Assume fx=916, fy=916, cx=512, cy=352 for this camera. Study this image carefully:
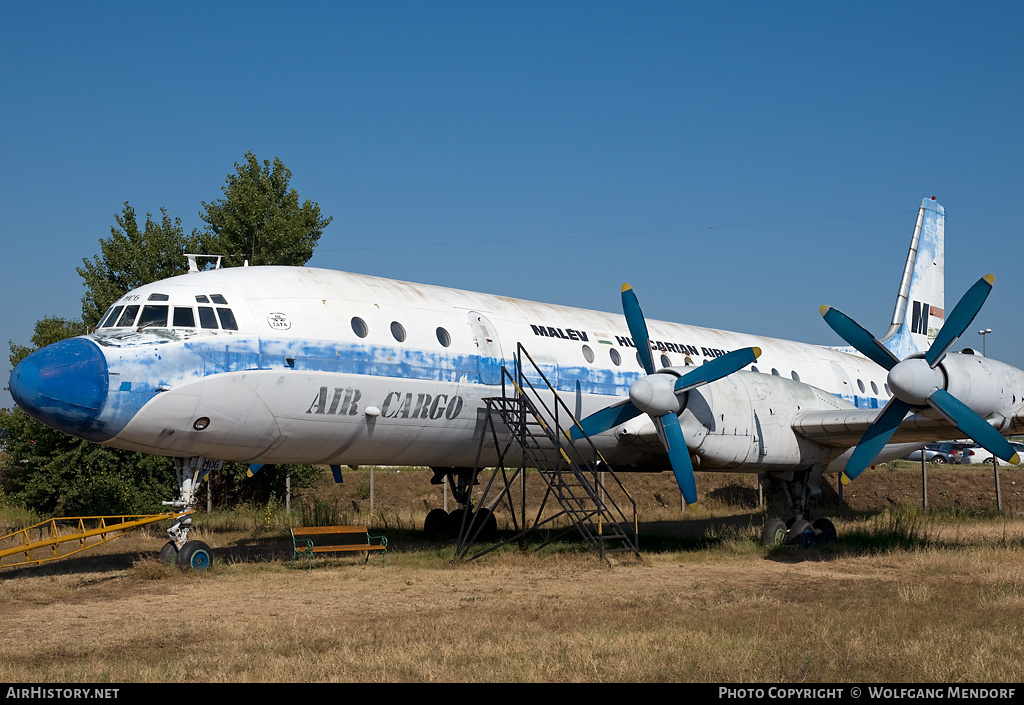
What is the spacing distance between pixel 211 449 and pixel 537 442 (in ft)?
20.5

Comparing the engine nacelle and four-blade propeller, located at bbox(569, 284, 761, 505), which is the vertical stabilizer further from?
four-blade propeller, located at bbox(569, 284, 761, 505)

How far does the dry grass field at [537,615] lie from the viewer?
8.45 meters

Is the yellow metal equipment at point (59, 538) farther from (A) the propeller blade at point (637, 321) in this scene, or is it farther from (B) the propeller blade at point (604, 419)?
(A) the propeller blade at point (637, 321)

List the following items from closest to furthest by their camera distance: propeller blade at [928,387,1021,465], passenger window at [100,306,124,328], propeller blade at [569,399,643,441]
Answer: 1. passenger window at [100,306,124,328]
2. propeller blade at [928,387,1021,465]
3. propeller blade at [569,399,643,441]

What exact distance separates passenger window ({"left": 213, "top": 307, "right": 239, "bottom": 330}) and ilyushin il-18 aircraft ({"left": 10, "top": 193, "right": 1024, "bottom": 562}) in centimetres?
2

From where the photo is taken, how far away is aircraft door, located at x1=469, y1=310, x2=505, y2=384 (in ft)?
56.3

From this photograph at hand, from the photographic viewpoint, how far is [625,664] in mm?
8523

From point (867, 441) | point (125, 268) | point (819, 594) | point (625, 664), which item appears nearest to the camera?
point (625, 664)

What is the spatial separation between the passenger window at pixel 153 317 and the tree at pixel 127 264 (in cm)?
1588

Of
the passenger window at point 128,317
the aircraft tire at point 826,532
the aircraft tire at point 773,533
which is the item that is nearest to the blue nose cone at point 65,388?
the passenger window at point 128,317

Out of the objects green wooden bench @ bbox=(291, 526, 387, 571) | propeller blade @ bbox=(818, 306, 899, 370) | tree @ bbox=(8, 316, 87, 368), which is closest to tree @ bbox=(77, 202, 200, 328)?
tree @ bbox=(8, 316, 87, 368)

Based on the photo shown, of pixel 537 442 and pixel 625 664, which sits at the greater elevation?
pixel 537 442
